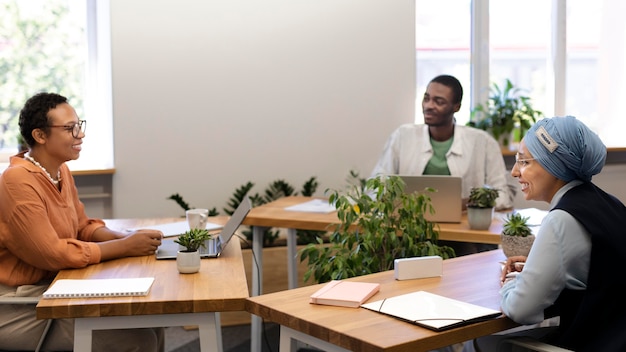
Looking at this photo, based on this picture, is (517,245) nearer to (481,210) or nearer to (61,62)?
(481,210)

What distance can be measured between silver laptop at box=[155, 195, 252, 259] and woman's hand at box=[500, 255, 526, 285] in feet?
3.31

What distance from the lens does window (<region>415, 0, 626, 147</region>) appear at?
20.9 ft

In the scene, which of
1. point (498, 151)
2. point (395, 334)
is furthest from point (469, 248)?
point (395, 334)

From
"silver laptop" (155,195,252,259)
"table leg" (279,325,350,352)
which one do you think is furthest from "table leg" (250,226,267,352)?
"table leg" (279,325,350,352)

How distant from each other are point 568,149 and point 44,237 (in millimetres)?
1713

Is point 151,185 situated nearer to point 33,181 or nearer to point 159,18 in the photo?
point 159,18

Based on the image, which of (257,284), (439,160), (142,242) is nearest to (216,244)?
(142,242)

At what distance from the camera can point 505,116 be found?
6.21 metres

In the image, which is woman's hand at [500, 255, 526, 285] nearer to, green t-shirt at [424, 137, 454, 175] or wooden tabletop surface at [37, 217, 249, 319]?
wooden tabletop surface at [37, 217, 249, 319]

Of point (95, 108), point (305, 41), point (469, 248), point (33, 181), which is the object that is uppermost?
point (305, 41)

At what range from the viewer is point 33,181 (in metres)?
2.76

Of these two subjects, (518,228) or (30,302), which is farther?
(518,228)

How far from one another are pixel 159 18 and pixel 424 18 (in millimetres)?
2213

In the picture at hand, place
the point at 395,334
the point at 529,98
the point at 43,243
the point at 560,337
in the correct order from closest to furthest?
the point at 395,334
the point at 560,337
the point at 43,243
the point at 529,98
